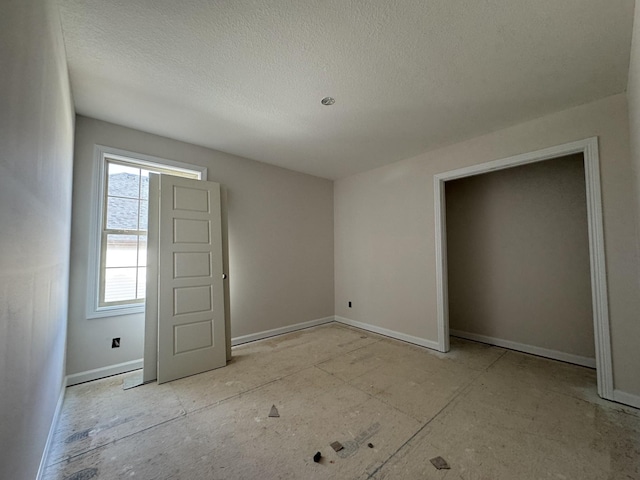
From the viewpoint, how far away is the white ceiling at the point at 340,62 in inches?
61.5

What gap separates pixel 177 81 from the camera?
7.06ft

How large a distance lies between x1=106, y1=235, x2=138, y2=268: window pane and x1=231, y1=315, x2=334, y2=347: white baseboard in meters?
1.65

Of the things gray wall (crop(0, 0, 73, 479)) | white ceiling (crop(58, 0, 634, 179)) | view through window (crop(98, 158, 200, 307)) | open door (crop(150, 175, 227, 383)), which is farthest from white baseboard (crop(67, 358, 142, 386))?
white ceiling (crop(58, 0, 634, 179))

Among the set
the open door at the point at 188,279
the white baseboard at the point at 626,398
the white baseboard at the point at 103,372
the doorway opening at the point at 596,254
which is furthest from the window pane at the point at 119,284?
the white baseboard at the point at 626,398

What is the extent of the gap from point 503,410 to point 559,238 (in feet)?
7.64

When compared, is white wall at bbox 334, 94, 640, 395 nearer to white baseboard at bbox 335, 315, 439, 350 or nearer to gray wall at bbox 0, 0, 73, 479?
white baseboard at bbox 335, 315, 439, 350

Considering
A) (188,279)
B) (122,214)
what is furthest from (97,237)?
(188,279)

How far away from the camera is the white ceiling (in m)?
1.56

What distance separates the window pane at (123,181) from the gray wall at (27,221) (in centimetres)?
129

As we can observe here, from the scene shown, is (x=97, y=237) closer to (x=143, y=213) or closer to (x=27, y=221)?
(x=143, y=213)

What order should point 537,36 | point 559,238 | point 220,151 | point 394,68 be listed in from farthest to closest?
1. point 220,151
2. point 559,238
3. point 394,68
4. point 537,36

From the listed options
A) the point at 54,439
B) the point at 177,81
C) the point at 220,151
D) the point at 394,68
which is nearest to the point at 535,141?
the point at 394,68

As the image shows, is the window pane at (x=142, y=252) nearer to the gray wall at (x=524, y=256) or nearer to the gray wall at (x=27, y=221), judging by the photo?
the gray wall at (x=27, y=221)

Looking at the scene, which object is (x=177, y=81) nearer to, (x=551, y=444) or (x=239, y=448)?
(x=239, y=448)
